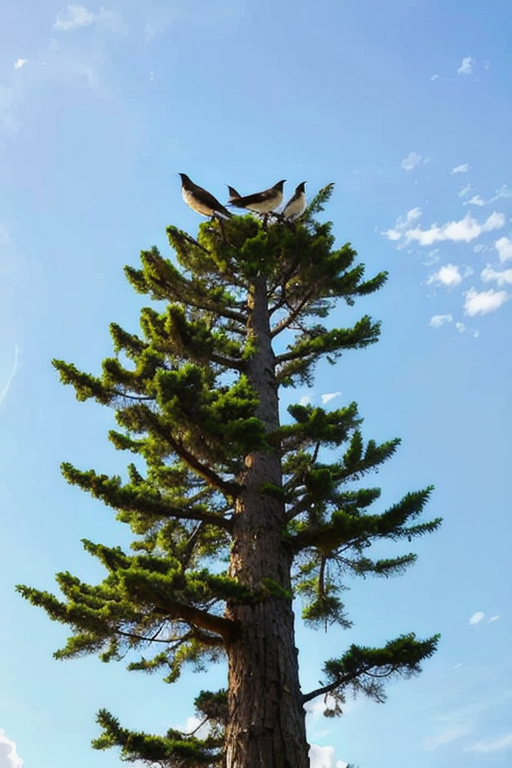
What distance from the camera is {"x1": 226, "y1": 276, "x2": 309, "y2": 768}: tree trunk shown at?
176 inches

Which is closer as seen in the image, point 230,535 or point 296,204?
point 230,535

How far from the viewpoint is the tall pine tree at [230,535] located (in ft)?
15.8

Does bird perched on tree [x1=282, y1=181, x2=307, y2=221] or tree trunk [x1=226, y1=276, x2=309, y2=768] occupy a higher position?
bird perched on tree [x1=282, y1=181, x2=307, y2=221]

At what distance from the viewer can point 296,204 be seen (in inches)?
368

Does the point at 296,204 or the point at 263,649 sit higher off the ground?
the point at 296,204

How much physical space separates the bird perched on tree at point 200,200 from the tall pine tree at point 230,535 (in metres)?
1.09

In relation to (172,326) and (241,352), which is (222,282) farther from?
(172,326)

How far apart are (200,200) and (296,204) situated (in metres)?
1.45

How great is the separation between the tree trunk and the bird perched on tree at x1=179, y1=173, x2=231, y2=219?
418 cm

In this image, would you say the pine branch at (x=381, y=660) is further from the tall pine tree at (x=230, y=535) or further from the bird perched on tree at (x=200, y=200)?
the bird perched on tree at (x=200, y=200)

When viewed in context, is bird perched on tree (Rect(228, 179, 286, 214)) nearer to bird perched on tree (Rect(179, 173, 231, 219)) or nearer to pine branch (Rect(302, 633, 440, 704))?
bird perched on tree (Rect(179, 173, 231, 219))

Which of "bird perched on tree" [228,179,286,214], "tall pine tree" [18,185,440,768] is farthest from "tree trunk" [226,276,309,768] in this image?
"bird perched on tree" [228,179,286,214]

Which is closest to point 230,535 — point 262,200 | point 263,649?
point 263,649

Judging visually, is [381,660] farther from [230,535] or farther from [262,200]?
[262,200]
